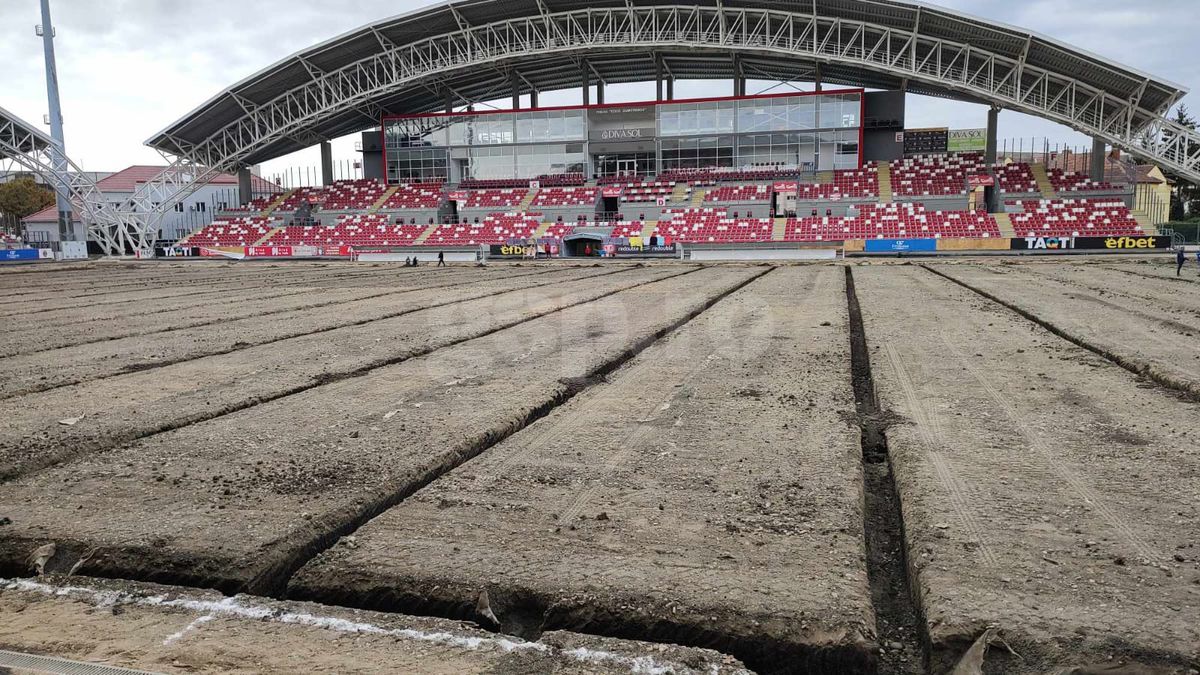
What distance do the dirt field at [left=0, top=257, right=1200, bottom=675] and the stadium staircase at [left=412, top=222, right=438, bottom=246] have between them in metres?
47.4

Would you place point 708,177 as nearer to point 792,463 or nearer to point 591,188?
point 591,188

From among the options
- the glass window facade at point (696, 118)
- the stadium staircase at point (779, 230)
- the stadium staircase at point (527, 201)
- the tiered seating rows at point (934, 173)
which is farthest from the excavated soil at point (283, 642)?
the glass window facade at point (696, 118)

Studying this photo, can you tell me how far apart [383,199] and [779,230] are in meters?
31.6

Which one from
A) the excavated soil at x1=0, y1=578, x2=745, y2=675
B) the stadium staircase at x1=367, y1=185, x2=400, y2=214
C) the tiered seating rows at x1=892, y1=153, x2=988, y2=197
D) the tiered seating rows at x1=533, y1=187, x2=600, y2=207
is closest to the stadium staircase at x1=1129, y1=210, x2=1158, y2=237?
the tiered seating rows at x1=892, y1=153, x2=988, y2=197

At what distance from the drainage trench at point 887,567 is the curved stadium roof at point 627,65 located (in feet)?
151

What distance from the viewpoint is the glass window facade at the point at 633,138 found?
52438 mm

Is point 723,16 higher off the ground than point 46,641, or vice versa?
point 723,16

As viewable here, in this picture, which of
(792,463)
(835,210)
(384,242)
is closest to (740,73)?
(835,210)

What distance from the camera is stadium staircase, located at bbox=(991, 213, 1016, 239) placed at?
44000 millimetres

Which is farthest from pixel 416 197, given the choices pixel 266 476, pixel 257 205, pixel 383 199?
pixel 266 476

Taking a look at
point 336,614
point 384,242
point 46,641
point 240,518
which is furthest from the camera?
point 384,242

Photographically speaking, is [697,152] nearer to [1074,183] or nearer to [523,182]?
[523,182]

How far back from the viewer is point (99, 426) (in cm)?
441

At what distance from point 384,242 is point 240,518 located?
177 ft
